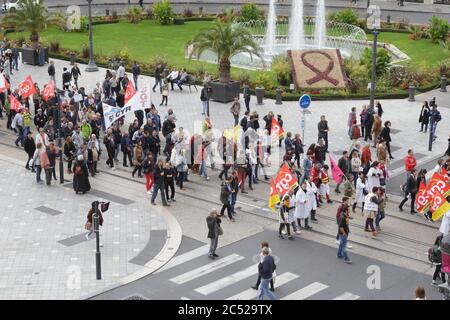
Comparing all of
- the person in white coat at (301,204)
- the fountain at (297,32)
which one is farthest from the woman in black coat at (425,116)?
the fountain at (297,32)

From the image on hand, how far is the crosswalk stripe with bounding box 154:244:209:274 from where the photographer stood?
2103cm

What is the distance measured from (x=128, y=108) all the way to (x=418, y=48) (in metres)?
27.4

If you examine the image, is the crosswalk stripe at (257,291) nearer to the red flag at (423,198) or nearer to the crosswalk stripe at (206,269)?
the crosswalk stripe at (206,269)

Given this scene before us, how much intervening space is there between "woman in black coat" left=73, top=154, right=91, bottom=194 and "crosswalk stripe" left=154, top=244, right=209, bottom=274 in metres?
5.92

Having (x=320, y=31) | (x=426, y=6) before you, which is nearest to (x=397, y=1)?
(x=426, y=6)

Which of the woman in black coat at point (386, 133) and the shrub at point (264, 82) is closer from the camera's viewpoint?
the woman in black coat at point (386, 133)

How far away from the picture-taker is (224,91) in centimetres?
3900

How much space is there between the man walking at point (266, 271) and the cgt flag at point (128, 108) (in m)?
11.7

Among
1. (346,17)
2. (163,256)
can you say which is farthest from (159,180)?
(346,17)

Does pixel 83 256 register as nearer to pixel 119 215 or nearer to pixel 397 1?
pixel 119 215

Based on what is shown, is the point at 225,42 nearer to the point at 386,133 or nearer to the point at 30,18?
the point at 386,133

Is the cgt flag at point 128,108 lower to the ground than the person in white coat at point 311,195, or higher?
higher

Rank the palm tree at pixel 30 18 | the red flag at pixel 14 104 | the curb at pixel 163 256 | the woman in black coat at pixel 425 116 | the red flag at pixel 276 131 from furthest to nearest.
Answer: the palm tree at pixel 30 18, the woman in black coat at pixel 425 116, the red flag at pixel 14 104, the red flag at pixel 276 131, the curb at pixel 163 256

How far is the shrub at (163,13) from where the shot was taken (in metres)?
60.3
